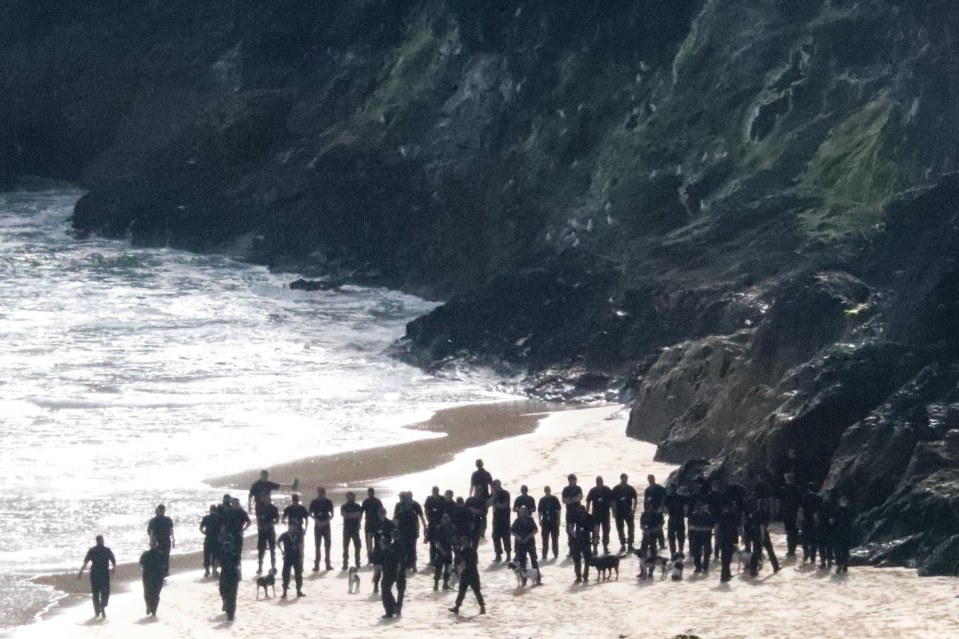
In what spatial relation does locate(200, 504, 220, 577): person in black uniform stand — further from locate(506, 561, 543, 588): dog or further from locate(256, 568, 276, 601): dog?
locate(506, 561, 543, 588): dog

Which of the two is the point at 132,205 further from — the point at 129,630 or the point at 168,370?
the point at 129,630

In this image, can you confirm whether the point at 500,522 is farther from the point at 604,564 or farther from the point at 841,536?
the point at 841,536

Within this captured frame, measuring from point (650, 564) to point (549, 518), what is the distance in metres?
1.81

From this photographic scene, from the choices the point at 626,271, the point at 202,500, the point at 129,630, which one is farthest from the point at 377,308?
the point at 129,630

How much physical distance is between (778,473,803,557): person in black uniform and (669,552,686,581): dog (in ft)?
4.07

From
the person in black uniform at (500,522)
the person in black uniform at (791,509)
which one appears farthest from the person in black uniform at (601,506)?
the person in black uniform at (791,509)

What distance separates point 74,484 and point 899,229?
47.5 feet

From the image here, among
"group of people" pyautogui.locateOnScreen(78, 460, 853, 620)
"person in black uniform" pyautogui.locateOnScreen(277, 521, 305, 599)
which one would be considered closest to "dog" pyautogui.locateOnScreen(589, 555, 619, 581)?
"group of people" pyautogui.locateOnScreen(78, 460, 853, 620)

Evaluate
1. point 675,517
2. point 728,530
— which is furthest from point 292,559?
point 728,530

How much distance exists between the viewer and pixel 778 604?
15773mm

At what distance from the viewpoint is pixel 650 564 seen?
1755 centimetres

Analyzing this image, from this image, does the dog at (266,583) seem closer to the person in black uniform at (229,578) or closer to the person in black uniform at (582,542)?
the person in black uniform at (229,578)

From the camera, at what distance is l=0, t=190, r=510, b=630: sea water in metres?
22.3

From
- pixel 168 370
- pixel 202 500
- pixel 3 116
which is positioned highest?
pixel 3 116
